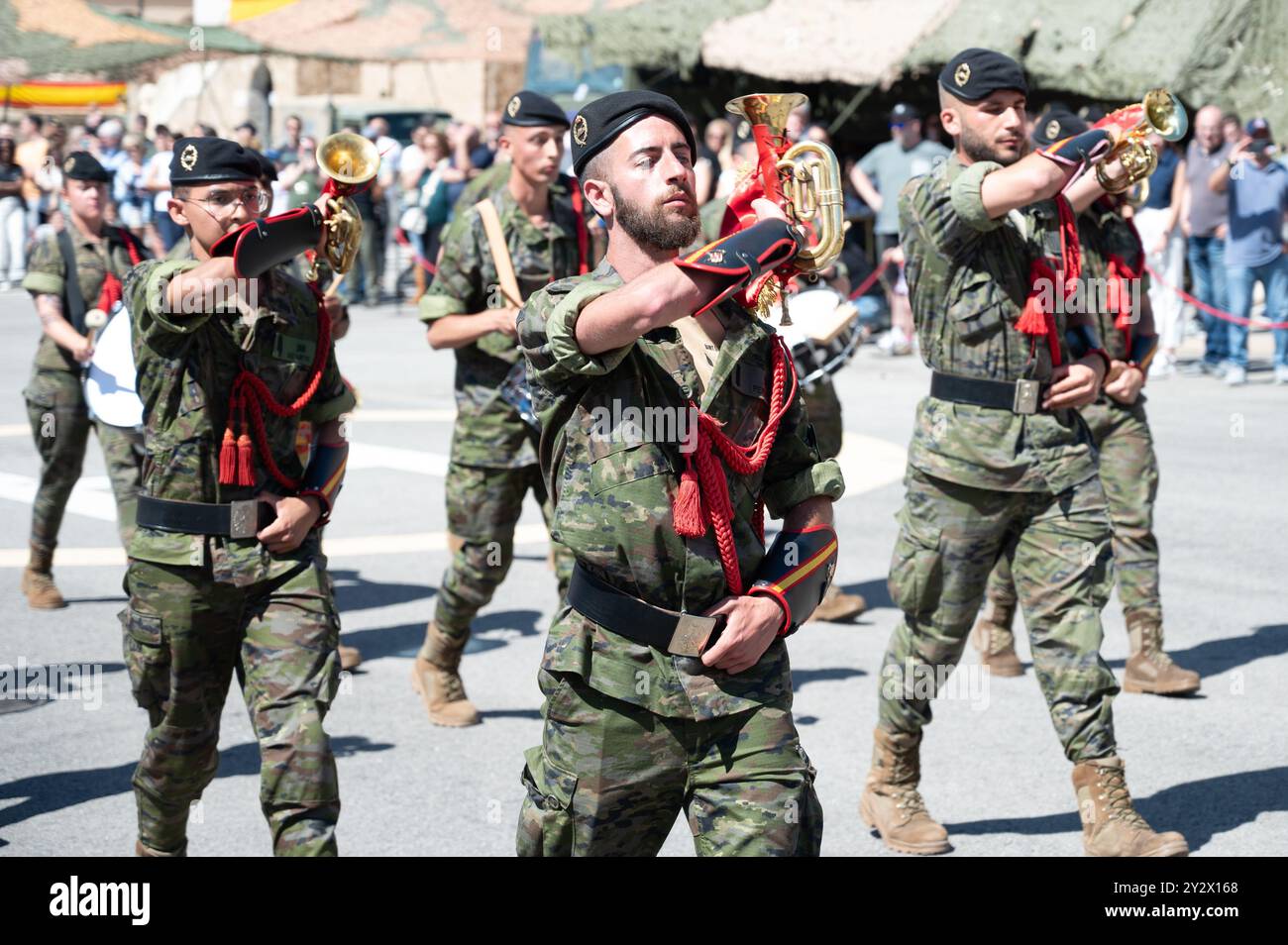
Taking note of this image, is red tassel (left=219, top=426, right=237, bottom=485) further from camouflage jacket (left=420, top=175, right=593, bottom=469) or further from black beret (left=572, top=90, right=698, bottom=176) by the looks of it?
camouflage jacket (left=420, top=175, right=593, bottom=469)

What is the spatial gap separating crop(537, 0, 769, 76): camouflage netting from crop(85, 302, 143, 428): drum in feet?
48.5

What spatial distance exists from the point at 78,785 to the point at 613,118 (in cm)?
386

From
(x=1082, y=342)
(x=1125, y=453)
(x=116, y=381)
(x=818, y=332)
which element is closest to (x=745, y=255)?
(x=1082, y=342)

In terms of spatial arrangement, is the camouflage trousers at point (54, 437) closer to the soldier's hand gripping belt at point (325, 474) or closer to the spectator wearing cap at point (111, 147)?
the soldier's hand gripping belt at point (325, 474)

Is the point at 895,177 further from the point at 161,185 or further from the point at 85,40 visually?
the point at 85,40

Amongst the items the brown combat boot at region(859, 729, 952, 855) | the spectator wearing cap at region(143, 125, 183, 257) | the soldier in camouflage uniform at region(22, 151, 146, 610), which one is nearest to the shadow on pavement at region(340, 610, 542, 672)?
the soldier in camouflage uniform at region(22, 151, 146, 610)

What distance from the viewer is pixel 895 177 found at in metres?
18.2

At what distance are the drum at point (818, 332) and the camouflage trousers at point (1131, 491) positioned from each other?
4.48 feet

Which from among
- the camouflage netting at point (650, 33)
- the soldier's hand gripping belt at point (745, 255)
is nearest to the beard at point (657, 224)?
the soldier's hand gripping belt at point (745, 255)

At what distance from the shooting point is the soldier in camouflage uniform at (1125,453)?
6.99m

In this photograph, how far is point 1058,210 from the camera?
5.85 m

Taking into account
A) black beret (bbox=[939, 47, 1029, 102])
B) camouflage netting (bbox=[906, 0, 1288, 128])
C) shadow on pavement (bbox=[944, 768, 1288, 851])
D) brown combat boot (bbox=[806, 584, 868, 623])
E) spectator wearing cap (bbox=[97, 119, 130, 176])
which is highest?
camouflage netting (bbox=[906, 0, 1288, 128])

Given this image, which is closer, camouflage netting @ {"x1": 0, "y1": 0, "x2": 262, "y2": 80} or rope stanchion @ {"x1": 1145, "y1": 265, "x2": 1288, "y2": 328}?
rope stanchion @ {"x1": 1145, "y1": 265, "x2": 1288, "y2": 328}

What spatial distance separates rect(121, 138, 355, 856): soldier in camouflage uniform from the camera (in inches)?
193
